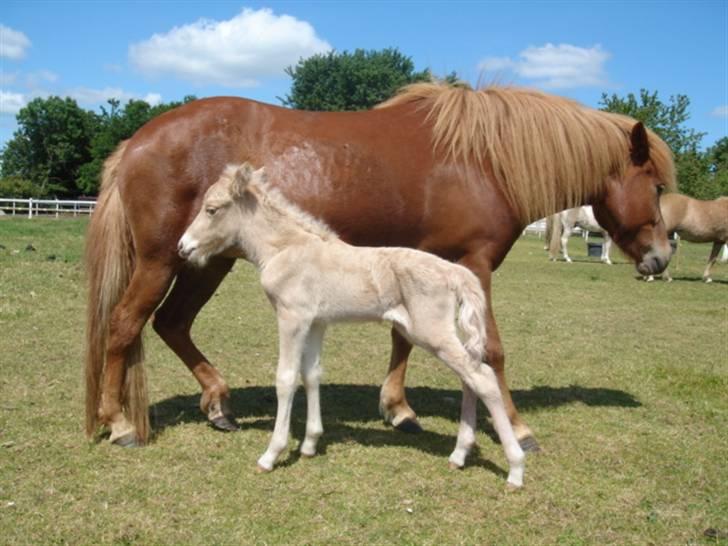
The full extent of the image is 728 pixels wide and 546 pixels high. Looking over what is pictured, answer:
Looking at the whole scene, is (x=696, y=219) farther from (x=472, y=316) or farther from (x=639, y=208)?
(x=472, y=316)

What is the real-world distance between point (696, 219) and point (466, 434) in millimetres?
16473

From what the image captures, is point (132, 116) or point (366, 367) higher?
point (132, 116)

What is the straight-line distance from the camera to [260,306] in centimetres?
1177

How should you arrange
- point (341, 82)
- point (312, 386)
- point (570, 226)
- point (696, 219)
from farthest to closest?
point (341, 82), point (570, 226), point (696, 219), point (312, 386)

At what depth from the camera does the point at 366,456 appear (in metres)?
4.98

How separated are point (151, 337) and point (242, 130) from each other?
4654mm

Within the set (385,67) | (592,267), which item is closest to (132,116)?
(385,67)

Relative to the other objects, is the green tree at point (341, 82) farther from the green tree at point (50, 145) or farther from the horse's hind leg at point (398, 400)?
the horse's hind leg at point (398, 400)

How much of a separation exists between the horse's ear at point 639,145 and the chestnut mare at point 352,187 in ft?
0.04

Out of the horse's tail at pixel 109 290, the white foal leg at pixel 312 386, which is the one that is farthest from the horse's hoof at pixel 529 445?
the horse's tail at pixel 109 290

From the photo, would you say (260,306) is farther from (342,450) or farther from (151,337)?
(342,450)

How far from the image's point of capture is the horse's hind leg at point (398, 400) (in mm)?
5652

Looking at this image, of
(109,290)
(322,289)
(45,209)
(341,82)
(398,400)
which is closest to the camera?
(322,289)

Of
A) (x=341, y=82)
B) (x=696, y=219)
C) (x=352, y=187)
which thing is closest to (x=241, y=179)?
(x=352, y=187)
